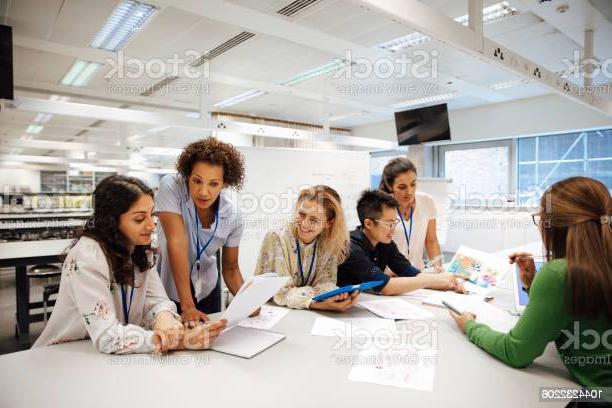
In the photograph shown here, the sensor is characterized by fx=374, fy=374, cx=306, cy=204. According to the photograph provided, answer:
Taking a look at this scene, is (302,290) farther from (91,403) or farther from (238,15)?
(238,15)

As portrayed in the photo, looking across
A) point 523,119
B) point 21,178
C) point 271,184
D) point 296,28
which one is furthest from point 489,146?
point 21,178

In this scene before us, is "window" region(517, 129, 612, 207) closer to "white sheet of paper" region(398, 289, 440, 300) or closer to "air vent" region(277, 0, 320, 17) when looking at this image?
"air vent" region(277, 0, 320, 17)

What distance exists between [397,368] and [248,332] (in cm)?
53

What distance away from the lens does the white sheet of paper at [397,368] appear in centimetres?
102

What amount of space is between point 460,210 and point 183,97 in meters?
5.13

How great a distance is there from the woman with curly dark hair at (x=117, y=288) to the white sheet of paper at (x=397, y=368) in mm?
465

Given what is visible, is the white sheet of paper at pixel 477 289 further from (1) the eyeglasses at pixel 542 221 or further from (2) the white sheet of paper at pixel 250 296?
(2) the white sheet of paper at pixel 250 296

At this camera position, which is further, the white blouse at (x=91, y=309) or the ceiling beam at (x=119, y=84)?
the ceiling beam at (x=119, y=84)

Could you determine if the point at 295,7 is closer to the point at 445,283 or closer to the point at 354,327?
the point at 445,283

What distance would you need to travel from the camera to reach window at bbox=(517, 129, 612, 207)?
18.1 feet

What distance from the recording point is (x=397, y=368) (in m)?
1.09

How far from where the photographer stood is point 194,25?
3.38 m

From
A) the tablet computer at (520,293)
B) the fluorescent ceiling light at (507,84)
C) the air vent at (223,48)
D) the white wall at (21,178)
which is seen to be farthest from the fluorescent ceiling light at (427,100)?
the white wall at (21,178)

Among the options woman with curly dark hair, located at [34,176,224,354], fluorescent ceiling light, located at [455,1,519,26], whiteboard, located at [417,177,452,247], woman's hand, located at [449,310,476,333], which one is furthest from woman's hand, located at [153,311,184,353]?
whiteboard, located at [417,177,452,247]
